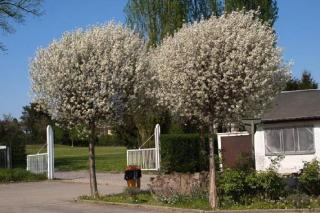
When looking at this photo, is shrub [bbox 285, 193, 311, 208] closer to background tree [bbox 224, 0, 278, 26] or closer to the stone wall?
the stone wall

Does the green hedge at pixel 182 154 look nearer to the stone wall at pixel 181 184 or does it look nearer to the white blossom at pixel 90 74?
the white blossom at pixel 90 74

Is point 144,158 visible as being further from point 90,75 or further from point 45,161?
point 90,75

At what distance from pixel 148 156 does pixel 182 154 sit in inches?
136

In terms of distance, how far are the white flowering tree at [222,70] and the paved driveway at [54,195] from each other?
3.74 metres

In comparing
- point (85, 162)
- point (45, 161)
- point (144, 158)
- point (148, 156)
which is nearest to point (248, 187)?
point (148, 156)

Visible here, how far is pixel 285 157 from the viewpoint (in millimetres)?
27078

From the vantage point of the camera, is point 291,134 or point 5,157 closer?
point 291,134

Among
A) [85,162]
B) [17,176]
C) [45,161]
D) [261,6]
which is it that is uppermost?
[261,6]

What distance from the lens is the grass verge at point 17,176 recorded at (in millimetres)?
29859

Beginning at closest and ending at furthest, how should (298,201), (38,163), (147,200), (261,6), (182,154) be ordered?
1. (298,201)
2. (147,200)
3. (182,154)
4. (38,163)
5. (261,6)

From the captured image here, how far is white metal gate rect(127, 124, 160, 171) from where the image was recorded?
31.6m

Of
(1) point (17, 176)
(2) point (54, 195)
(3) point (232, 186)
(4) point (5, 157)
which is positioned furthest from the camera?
(4) point (5, 157)

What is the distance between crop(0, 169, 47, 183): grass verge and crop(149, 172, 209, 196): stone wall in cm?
1359

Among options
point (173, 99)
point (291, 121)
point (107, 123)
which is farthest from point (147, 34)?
point (173, 99)
